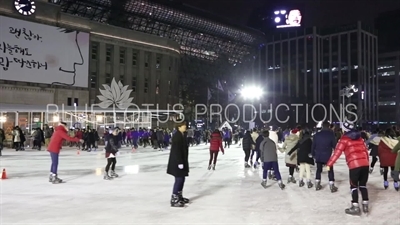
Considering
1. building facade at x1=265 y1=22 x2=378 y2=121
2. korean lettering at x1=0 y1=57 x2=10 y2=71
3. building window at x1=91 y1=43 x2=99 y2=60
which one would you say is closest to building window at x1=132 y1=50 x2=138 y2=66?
building window at x1=91 y1=43 x2=99 y2=60

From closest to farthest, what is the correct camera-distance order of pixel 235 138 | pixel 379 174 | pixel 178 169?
1. pixel 178 169
2. pixel 379 174
3. pixel 235 138

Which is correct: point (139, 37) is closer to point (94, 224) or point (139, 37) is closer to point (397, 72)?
point (94, 224)

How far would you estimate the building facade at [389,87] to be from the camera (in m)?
110

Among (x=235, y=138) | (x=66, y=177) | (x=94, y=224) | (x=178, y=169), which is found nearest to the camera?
(x=94, y=224)

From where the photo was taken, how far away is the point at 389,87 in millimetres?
Result: 112625

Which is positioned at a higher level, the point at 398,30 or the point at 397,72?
the point at 398,30

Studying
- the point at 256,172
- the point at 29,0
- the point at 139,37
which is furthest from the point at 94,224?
the point at 139,37

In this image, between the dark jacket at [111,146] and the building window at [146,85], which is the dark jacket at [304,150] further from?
the building window at [146,85]

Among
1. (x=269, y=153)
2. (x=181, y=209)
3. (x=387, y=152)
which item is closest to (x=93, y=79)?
(x=269, y=153)

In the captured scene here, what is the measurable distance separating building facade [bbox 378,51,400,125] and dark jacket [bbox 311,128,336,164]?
362ft

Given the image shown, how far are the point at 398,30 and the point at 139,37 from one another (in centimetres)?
10346

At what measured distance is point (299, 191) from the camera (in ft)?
30.5

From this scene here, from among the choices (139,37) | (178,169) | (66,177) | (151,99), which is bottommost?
(66,177)

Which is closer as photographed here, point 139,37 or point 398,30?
point 139,37
